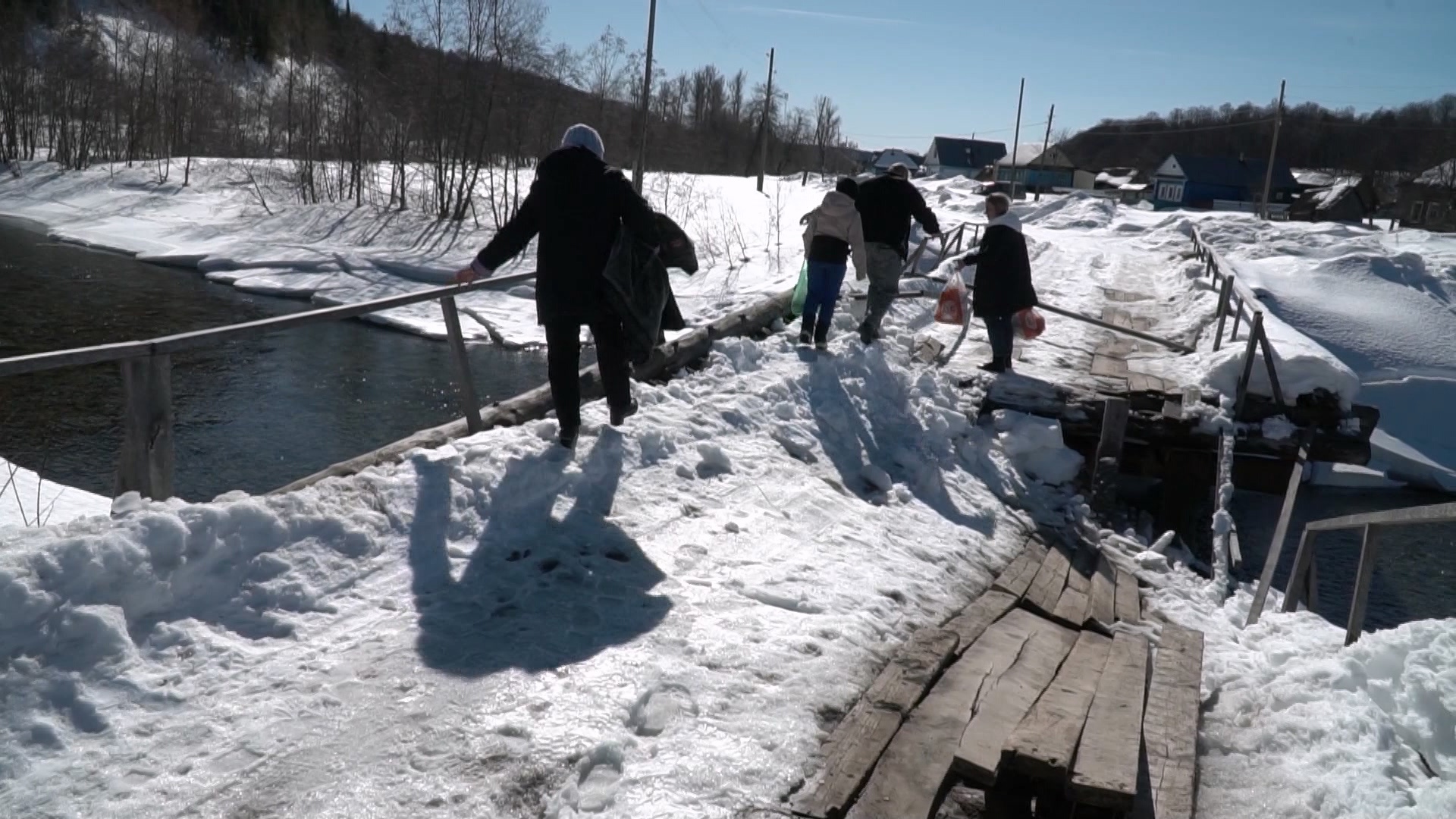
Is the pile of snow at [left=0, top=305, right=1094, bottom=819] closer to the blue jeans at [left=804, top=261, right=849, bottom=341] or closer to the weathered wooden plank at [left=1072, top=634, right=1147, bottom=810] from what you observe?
the weathered wooden plank at [left=1072, top=634, right=1147, bottom=810]

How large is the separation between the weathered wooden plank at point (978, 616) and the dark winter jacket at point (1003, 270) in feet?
16.0

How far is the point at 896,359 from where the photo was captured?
385 inches

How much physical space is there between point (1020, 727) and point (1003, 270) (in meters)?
6.78

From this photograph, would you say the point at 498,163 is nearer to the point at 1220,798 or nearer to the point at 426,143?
the point at 426,143

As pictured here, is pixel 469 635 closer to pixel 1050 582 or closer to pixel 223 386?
pixel 1050 582

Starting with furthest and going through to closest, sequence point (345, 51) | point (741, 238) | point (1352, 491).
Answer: point (345, 51), point (741, 238), point (1352, 491)

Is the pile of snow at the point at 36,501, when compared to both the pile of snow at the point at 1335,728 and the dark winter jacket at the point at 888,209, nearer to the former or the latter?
the pile of snow at the point at 1335,728

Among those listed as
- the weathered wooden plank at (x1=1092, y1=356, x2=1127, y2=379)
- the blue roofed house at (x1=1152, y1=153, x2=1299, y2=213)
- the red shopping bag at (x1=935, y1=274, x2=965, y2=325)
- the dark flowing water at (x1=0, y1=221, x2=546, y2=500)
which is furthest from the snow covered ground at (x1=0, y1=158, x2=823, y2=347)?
the blue roofed house at (x1=1152, y1=153, x2=1299, y2=213)

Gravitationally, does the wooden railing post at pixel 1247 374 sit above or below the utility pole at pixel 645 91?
below

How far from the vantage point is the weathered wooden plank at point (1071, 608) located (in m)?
5.53

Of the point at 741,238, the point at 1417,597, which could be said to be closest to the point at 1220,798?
the point at 1417,597

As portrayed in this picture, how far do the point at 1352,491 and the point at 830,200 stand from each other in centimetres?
1104

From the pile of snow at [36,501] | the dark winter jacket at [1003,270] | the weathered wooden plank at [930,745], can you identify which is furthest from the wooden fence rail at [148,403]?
the dark winter jacket at [1003,270]

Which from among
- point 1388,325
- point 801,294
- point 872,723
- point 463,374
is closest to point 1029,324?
point 801,294
